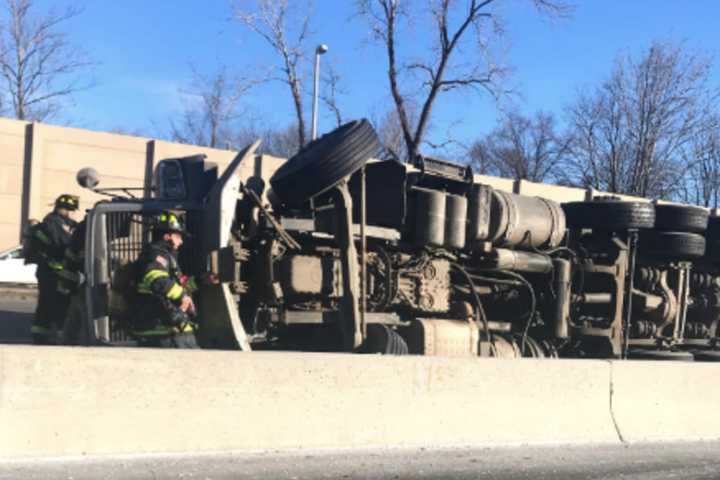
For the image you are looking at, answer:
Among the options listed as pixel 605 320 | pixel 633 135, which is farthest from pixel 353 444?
pixel 633 135

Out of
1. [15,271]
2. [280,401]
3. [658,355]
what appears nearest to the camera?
[280,401]

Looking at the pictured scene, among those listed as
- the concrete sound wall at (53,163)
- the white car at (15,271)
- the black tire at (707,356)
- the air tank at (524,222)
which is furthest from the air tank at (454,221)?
the concrete sound wall at (53,163)

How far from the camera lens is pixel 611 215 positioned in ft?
30.4

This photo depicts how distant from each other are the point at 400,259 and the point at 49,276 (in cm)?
375

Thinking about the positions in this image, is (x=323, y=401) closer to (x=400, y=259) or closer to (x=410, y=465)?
(x=410, y=465)

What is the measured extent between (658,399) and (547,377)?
1217 millimetres

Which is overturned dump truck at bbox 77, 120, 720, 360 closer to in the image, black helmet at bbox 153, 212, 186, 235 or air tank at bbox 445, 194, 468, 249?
air tank at bbox 445, 194, 468, 249

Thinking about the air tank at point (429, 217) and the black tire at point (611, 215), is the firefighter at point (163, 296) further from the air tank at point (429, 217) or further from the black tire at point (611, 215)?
the black tire at point (611, 215)

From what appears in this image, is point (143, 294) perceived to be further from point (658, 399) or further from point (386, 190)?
point (658, 399)

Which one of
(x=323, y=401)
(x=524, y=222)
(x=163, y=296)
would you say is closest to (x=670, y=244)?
(x=524, y=222)

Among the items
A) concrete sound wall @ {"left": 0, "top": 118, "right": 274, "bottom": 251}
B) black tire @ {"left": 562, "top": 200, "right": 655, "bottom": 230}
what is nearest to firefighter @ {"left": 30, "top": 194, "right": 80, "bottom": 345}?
black tire @ {"left": 562, "top": 200, "right": 655, "bottom": 230}

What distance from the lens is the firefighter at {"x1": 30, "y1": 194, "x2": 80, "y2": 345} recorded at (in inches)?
309

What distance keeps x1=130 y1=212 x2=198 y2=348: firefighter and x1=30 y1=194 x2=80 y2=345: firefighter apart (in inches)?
83.3

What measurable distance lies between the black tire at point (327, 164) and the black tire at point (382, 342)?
136 centimetres
